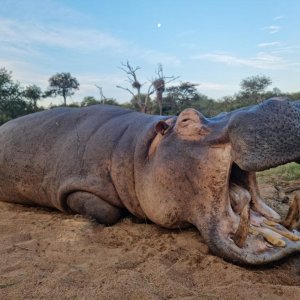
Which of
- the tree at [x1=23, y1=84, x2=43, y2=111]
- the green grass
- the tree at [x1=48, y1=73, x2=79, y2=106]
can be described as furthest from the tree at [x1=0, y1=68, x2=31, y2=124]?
the green grass

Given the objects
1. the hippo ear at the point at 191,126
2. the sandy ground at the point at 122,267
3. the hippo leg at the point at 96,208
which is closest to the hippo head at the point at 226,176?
the hippo ear at the point at 191,126

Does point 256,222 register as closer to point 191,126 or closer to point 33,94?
point 191,126

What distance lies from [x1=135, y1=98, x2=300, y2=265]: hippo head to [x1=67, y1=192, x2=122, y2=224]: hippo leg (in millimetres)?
403

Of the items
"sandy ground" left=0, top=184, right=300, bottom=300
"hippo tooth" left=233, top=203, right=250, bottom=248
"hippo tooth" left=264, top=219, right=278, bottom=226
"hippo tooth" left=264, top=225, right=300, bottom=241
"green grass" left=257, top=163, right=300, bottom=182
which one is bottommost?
"green grass" left=257, top=163, right=300, bottom=182

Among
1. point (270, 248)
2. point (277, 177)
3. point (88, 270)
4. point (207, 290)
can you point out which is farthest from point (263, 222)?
point (277, 177)

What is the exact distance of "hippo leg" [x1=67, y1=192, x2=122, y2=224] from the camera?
3387 millimetres

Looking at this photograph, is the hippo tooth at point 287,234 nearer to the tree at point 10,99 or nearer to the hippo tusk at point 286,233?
the hippo tusk at point 286,233

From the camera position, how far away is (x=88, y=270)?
2.36 metres

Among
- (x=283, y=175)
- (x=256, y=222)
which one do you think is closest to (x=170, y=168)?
(x=256, y=222)

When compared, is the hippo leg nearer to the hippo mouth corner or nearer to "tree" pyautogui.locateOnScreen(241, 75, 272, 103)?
the hippo mouth corner

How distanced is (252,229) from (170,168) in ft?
2.25

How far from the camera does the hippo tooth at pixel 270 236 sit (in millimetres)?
2494

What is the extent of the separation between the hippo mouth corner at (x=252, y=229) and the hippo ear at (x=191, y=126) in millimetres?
353

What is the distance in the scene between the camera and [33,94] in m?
35.5
